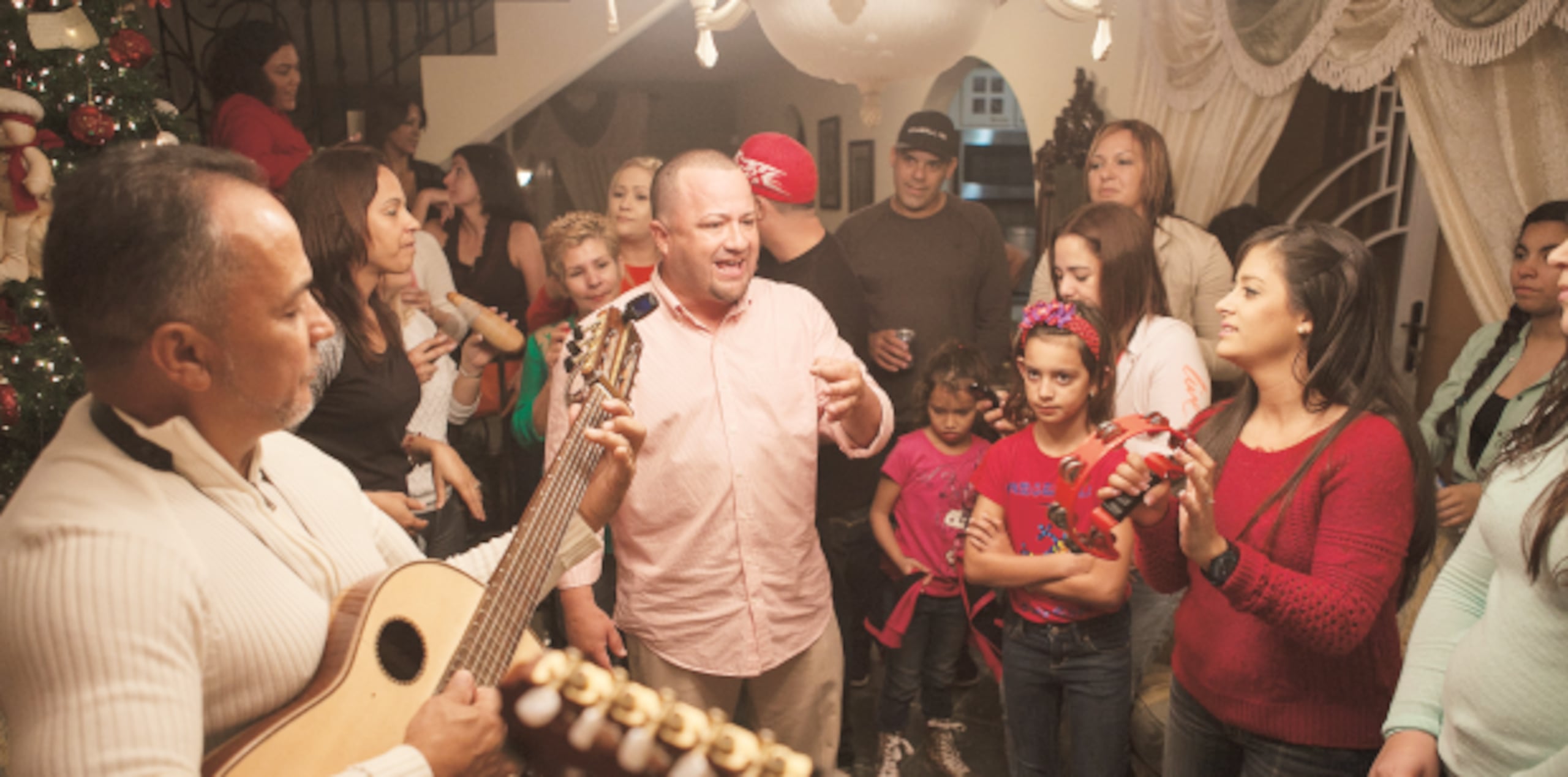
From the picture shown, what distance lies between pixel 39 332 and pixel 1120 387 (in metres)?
3.06

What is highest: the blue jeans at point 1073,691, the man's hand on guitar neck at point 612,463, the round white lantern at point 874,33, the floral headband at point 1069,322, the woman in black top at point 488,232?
the round white lantern at point 874,33

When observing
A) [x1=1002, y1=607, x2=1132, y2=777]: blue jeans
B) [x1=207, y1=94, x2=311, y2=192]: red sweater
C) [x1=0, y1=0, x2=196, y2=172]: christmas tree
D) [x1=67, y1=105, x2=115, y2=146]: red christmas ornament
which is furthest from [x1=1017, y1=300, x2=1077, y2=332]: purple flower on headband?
[x1=207, y1=94, x2=311, y2=192]: red sweater

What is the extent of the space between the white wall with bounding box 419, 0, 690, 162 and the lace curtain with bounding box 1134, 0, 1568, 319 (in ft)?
9.79

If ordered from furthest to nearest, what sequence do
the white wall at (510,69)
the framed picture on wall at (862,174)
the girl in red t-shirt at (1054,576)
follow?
the framed picture on wall at (862,174) < the white wall at (510,69) < the girl in red t-shirt at (1054,576)

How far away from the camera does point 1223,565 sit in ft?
4.89

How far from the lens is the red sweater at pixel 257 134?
371cm

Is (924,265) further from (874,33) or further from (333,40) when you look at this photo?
(333,40)

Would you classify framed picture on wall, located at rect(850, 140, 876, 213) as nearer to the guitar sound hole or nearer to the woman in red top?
the woman in red top

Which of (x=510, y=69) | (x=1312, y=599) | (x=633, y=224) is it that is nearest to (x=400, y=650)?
(x=1312, y=599)

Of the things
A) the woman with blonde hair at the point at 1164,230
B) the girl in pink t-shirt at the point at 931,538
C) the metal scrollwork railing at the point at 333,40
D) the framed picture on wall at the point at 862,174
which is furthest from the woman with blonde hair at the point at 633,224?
the framed picture on wall at the point at 862,174

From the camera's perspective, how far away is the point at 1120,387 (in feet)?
7.65

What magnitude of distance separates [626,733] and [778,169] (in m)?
2.06

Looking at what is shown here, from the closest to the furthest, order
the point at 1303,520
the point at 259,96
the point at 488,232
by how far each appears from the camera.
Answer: the point at 1303,520 < the point at 259,96 < the point at 488,232

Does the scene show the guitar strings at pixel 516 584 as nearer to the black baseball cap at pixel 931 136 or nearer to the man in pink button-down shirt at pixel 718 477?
the man in pink button-down shirt at pixel 718 477
